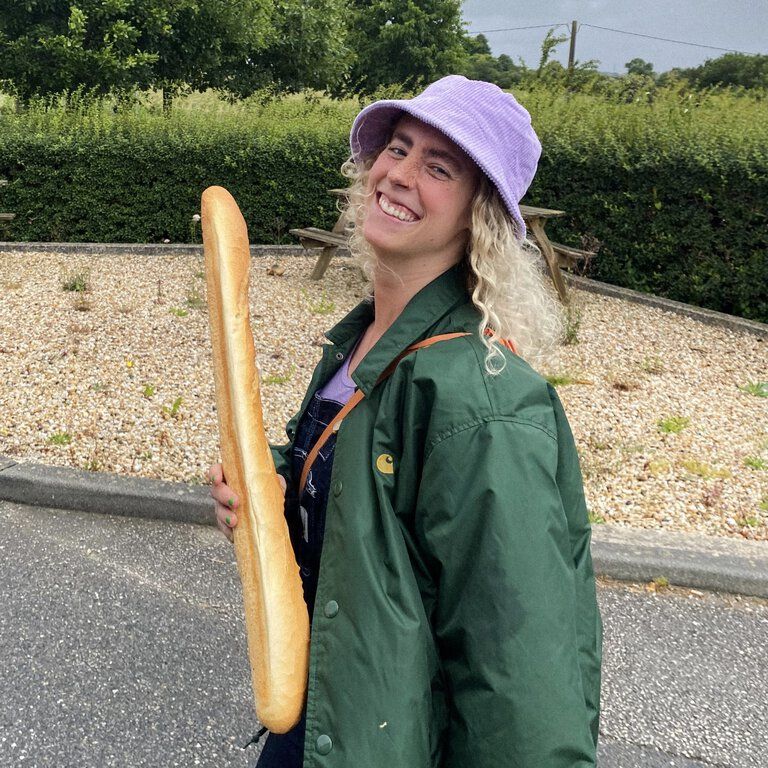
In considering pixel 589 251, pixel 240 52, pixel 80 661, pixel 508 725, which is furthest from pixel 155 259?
pixel 240 52

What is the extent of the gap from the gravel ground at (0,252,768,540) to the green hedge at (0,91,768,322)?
77 cm

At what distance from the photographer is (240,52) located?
21.6 m

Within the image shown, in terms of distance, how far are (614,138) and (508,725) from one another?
31.2 ft

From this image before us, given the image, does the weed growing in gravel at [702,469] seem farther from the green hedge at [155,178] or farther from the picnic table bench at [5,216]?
the picnic table bench at [5,216]

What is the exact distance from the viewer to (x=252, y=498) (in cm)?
129

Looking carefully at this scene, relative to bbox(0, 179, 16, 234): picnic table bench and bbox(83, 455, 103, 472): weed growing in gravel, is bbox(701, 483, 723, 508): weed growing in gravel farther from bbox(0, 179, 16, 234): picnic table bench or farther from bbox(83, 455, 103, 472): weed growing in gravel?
bbox(0, 179, 16, 234): picnic table bench

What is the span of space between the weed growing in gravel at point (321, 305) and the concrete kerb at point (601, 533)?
3.99 meters

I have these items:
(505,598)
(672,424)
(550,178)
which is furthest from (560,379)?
(505,598)

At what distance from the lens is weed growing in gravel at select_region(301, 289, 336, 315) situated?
26.9ft

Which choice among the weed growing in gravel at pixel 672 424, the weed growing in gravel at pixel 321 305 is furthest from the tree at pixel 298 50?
the weed growing in gravel at pixel 672 424

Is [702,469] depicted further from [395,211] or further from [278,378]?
[395,211]

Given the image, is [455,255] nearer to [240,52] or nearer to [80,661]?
[80,661]

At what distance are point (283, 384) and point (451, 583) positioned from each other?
5.09 m

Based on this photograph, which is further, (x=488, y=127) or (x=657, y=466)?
(x=657, y=466)
